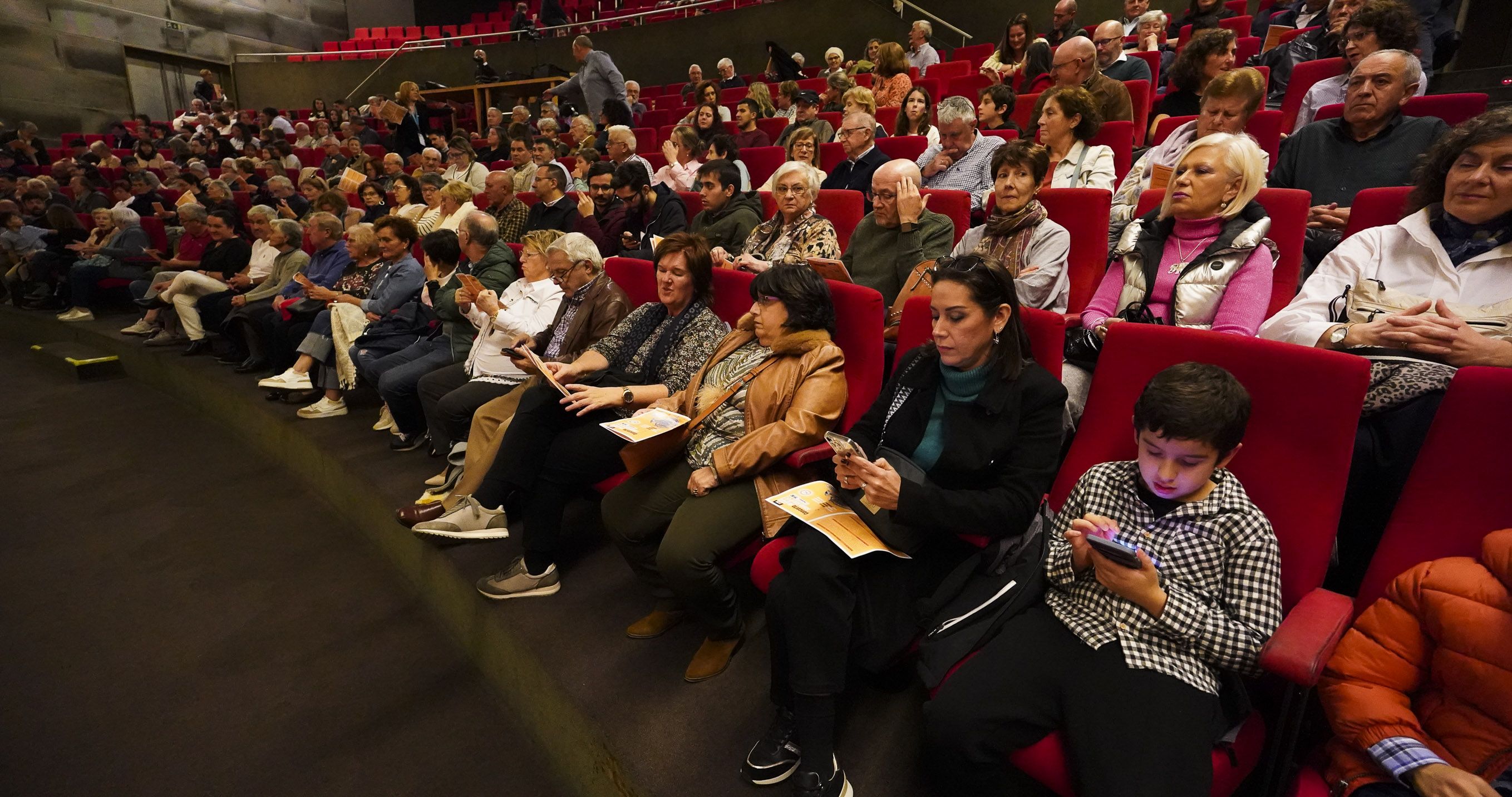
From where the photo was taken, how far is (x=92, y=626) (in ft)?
7.14

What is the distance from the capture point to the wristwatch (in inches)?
51.5

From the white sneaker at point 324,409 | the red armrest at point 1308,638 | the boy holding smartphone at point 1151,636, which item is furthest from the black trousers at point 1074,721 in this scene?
the white sneaker at point 324,409

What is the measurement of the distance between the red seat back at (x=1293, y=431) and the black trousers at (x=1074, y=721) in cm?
29

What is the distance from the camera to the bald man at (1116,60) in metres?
3.72

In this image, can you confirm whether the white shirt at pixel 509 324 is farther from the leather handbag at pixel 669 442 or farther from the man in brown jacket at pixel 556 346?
the leather handbag at pixel 669 442

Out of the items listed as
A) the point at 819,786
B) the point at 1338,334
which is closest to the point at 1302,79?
the point at 1338,334

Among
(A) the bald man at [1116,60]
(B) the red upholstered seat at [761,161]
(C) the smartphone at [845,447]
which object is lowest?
(C) the smartphone at [845,447]

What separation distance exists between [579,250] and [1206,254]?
6.10ft

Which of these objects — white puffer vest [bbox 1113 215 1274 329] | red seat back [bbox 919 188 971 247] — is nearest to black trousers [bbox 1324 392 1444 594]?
white puffer vest [bbox 1113 215 1274 329]

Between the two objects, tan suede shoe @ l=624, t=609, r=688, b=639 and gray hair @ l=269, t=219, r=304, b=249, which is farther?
gray hair @ l=269, t=219, r=304, b=249

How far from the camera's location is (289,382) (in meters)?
3.43

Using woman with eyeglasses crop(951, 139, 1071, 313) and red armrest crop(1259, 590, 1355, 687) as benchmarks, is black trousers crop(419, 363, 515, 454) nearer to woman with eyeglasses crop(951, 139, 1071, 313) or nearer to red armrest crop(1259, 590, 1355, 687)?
woman with eyeglasses crop(951, 139, 1071, 313)

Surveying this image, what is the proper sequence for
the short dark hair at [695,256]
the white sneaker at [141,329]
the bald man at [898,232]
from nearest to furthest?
the short dark hair at [695,256] → the bald man at [898,232] → the white sneaker at [141,329]

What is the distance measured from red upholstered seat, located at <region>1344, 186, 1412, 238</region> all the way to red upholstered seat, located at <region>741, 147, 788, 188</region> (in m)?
2.68
